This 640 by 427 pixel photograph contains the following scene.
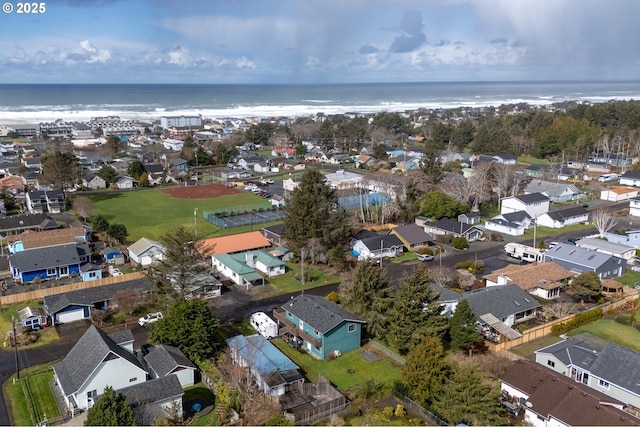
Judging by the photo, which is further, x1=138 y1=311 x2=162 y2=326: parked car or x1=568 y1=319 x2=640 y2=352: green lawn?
x1=138 y1=311 x2=162 y2=326: parked car

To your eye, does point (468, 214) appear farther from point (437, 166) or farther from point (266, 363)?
point (266, 363)

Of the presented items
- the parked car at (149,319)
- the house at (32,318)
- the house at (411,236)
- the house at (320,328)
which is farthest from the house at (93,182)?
the house at (320,328)

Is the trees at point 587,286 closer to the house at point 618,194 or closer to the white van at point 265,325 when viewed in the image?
the white van at point 265,325

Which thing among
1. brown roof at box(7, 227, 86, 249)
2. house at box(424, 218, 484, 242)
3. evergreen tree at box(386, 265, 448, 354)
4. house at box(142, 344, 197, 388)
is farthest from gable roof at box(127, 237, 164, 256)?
house at box(424, 218, 484, 242)

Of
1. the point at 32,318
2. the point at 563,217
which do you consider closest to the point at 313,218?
the point at 32,318

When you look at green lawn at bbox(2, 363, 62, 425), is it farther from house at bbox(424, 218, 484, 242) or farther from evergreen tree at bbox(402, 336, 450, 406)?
house at bbox(424, 218, 484, 242)

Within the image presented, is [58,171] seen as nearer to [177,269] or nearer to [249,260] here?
[249,260]
